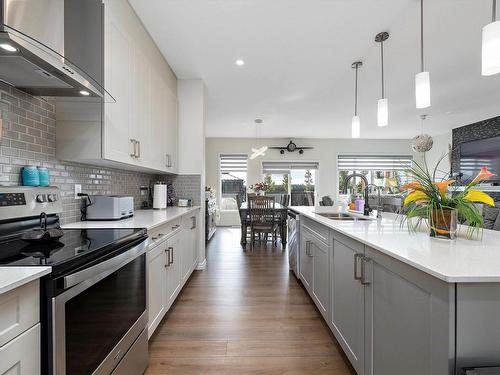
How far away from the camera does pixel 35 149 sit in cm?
152

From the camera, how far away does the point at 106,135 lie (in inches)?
67.4

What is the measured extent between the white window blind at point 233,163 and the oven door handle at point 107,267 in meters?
6.00

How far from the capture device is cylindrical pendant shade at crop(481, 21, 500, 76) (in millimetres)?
1400

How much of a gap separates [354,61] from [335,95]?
1127mm

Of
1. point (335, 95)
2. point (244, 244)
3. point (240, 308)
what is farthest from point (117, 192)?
point (335, 95)

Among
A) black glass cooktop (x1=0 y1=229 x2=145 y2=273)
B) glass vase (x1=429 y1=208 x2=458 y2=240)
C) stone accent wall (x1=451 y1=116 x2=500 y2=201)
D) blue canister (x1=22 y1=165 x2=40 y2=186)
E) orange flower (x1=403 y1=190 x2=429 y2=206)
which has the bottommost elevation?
black glass cooktop (x1=0 y1=229 x2=145 y2=273)

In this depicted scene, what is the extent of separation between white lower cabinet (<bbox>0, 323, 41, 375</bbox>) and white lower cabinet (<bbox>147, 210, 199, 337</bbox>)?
2.83 feet

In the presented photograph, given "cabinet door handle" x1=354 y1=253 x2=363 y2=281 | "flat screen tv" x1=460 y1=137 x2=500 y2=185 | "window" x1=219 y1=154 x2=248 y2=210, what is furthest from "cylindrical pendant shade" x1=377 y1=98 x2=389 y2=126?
"window" x1=219 y1=154 x2=248 y2=210

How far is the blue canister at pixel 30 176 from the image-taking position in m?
1.40

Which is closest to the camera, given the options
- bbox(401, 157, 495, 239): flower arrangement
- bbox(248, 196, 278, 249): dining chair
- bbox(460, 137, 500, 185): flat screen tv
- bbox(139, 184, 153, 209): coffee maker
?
bbox(401, 157, 495, 239): flower arrangement

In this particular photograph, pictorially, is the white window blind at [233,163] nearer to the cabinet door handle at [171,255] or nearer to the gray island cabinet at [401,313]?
the cabinet door handle at [171,255]

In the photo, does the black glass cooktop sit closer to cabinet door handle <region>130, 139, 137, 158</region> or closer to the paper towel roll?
cabinet door handle <region>130, 139, 137, 158</region>

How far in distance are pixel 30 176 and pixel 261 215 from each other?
12.1 feet

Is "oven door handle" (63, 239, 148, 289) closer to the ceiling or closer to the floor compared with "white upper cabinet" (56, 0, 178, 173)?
closer to the floor
